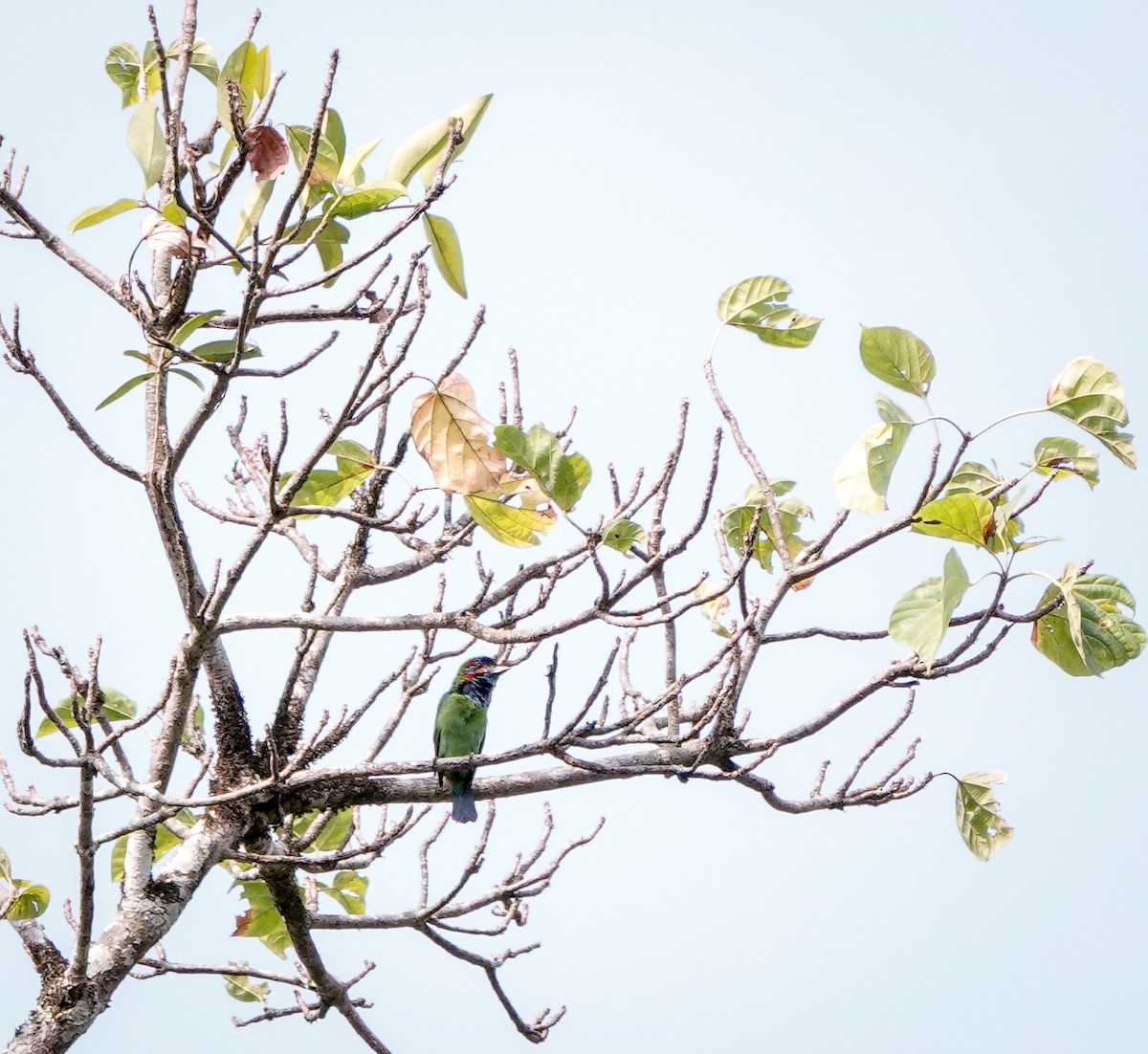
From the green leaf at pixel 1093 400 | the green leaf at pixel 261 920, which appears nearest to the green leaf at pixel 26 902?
the green leaf at pixel 261 920

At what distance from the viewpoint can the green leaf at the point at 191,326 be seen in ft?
9.25

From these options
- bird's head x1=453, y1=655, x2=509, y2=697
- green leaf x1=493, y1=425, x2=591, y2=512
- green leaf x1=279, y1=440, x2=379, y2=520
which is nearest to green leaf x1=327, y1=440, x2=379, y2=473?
green leaf x1=279, y1=440, x2=379, y2=520

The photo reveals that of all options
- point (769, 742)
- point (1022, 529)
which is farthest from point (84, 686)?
point (1022, 529)

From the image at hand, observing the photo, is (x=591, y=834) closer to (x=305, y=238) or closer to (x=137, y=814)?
(x=137, y=814)

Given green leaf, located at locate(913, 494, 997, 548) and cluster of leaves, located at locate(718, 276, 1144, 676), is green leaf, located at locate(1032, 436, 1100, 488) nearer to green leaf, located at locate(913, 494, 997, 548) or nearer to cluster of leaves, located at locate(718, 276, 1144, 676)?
cluster of leaves, located at locate(718, 276, 1144, 676)

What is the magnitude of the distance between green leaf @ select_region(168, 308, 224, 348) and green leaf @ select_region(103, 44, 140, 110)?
1450mm

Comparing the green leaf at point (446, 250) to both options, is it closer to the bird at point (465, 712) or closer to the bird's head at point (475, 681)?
the bird at point (465, 712)

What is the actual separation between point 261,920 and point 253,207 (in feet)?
7.55

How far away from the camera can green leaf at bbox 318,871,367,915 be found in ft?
14.1

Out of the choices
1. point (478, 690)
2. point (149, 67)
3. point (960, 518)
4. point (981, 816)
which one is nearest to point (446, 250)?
point (960, 518)

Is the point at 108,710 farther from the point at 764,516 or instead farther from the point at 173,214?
the point at 764,516

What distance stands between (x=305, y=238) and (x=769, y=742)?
174 cm

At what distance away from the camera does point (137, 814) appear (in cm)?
349

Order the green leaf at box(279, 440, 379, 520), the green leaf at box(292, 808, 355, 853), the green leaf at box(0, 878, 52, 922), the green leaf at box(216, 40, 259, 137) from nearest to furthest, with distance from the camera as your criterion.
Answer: the green leaf at box(216, 40, 259, 137) < the green leaf at box(279, 440, 379, 520) < the green leaf at box(0, 878, 52, 922) < the green leaf at box(292, 808, 355, 853)
